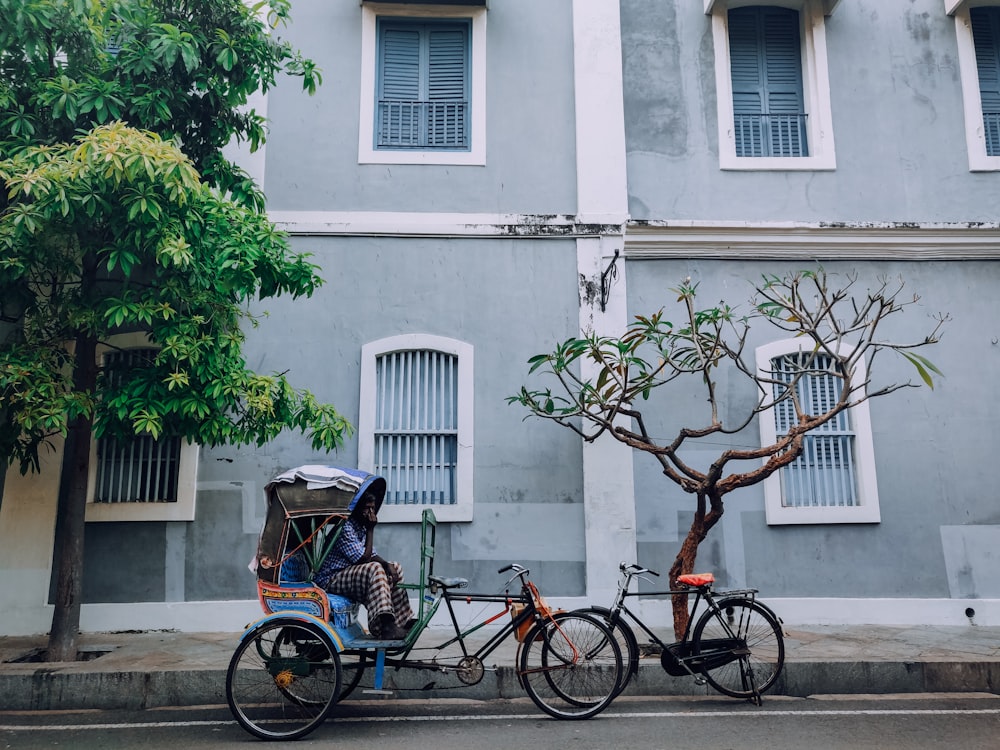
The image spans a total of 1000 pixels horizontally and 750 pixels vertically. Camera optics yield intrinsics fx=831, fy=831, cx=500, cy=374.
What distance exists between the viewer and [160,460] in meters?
8.72

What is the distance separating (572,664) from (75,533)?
4607 mm

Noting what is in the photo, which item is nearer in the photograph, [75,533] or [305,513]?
[305,513]

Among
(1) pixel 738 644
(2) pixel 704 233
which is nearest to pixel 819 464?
(2) pixel 704 233

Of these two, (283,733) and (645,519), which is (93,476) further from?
(645,519)

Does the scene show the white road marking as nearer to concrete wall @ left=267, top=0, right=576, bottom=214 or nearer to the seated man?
the seated man

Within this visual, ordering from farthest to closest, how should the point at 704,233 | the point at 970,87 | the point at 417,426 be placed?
the point at 970,87 < the point at 704,233 < the point at 417,426

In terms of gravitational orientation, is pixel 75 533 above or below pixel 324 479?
below

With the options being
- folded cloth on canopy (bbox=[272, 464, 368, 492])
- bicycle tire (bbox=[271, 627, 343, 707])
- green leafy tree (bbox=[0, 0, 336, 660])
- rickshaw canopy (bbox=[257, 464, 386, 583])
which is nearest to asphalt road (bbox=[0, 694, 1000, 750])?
bicycle tire (bbox=[271, 627, 343, 707])

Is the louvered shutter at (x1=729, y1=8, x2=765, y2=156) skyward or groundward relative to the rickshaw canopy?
skyward

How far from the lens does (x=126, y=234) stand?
6.73 metres

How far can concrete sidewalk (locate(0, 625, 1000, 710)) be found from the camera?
253 inches

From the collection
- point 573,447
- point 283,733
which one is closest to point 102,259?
point 283,733

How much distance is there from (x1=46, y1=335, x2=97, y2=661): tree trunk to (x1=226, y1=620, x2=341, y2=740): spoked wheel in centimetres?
253

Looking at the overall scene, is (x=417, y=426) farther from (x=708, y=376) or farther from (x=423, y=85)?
(x=423, y=85)
